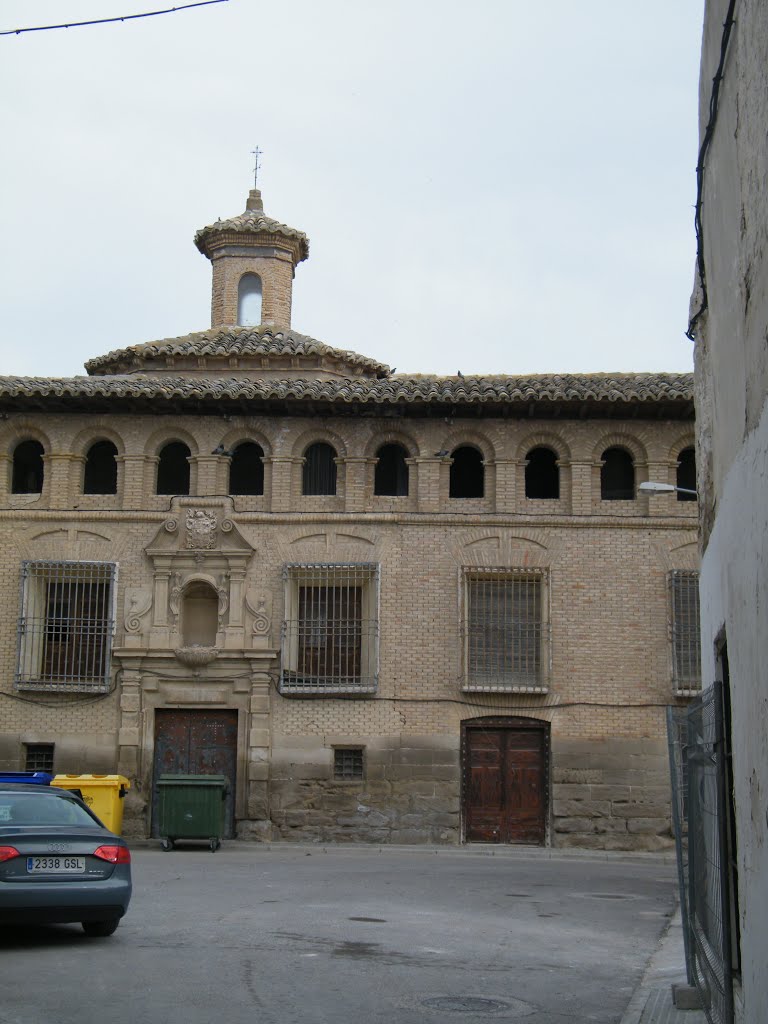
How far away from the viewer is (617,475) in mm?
24984

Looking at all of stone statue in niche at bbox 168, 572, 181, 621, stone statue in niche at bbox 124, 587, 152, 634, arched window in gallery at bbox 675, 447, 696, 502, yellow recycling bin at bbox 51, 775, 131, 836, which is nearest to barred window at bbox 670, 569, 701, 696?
arched window in gallery at bbox 675, 447, 696, 502

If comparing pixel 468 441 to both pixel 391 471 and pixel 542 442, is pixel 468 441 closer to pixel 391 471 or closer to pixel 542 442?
pixel 542 442

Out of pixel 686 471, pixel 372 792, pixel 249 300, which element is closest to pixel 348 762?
pixel 372 792

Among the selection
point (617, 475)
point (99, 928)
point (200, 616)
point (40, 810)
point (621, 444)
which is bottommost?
point (99, 928)

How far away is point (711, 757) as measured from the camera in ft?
24.5

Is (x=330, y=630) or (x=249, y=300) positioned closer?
(x=330, y=630)

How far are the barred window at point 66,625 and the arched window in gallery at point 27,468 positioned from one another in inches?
71.4

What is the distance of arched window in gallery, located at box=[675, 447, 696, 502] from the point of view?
24.7 meters

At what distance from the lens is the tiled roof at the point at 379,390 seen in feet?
77.8

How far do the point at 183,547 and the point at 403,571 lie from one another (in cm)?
403

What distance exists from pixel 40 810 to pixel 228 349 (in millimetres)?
18234

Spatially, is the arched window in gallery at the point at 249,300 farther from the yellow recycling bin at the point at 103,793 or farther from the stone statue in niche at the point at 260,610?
the yellow recycling bin at the point at 103,793

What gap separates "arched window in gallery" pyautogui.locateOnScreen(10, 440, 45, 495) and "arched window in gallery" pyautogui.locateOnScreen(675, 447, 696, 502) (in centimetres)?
1194

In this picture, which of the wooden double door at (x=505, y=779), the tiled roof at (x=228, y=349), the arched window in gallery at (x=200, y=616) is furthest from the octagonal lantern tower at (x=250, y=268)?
the wooden double door at (x=505, y=779)
